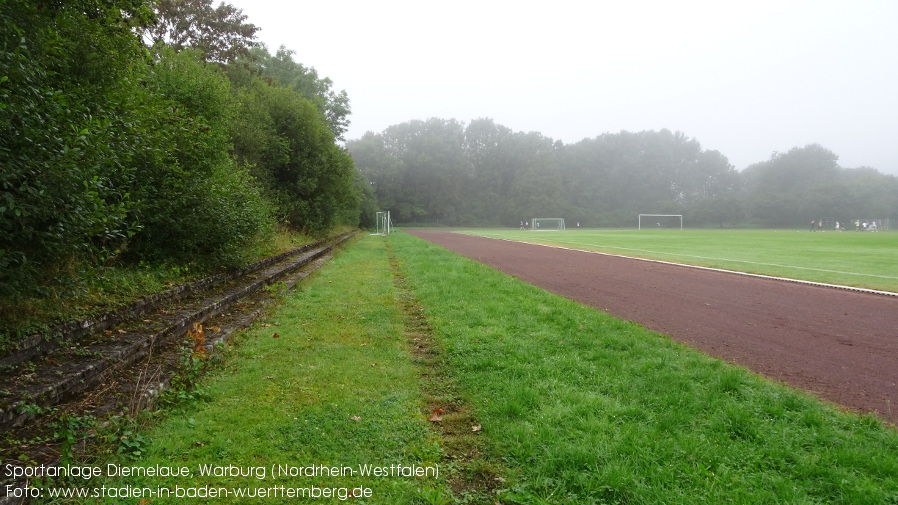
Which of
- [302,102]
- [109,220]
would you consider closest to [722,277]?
[109,220]

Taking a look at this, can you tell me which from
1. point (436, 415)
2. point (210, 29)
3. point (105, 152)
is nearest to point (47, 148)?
point (105, 152)

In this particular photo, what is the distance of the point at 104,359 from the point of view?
12.4ft

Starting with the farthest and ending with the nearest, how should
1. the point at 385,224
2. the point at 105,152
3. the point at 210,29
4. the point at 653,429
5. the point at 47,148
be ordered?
the point at 385,224, the point at 210,29, the point at 105,152, the point at 47,148, the point at 653,429

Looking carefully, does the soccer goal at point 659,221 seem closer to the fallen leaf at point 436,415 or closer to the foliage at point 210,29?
the foliage at point 210,29

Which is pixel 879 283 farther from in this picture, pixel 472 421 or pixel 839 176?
pixel 839 176

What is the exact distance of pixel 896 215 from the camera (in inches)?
3460

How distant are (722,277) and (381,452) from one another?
11273 mm

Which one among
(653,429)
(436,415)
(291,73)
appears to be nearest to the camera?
(653,429)

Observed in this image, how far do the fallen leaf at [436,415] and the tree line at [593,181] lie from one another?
245 ft

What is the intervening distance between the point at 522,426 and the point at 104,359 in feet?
10.4

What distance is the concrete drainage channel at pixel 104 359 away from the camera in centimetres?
291

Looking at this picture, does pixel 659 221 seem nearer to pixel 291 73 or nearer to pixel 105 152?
pixel 291 73

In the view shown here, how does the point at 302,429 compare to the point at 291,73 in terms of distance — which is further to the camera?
the point at 291,73

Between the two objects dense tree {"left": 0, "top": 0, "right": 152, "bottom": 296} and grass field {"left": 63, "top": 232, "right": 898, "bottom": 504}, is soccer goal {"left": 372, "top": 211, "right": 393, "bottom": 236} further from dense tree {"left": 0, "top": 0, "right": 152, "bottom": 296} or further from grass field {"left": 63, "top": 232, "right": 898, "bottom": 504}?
grass field {"left": 63, "top": 232, "right": 898, "bottom": 504}
